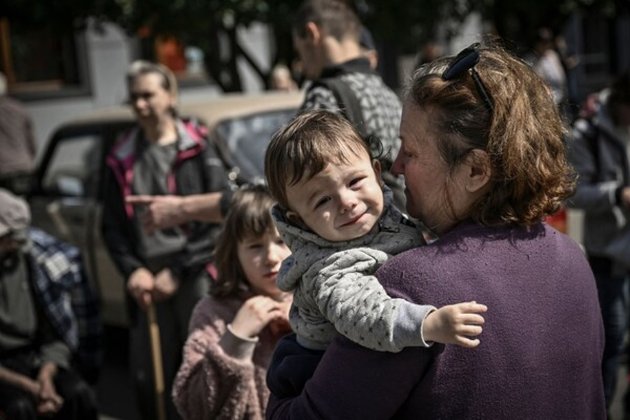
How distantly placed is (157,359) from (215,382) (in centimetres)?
131

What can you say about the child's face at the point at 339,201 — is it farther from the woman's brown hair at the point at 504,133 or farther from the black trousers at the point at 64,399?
the black trousers at the point at 64,399

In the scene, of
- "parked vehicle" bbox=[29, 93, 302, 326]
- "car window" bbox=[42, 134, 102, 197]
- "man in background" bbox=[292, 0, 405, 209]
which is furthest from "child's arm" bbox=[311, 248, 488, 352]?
"car window" bbox=[42, 134, 102, 197]

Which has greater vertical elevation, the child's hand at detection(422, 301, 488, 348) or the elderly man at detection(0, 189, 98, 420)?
the child's hand at detection(422, 301, 488, 348)

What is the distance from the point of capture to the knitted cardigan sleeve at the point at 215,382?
8.45ft

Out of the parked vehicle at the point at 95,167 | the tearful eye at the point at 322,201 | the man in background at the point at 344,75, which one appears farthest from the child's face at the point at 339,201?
the parked vehicle at the point at 95,167

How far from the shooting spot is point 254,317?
257 cm

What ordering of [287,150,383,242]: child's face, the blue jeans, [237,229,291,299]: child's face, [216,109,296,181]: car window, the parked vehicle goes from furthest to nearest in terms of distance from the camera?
the parked vehicle
[216,109,296,181]: car window
the blue jeans
[237,229,291,299]: child's face
[287,150,383,242]: child's face

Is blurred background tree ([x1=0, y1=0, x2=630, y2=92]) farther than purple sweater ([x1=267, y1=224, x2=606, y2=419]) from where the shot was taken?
Yes

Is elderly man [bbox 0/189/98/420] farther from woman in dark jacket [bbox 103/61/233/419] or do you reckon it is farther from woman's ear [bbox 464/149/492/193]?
woman's ear [bbox 464/149/492/193]

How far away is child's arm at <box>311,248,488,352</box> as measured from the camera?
5.25 ft

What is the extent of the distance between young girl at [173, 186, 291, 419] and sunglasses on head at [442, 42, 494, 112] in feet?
3.44

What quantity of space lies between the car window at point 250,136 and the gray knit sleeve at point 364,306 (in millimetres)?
2897

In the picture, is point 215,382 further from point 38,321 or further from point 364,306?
point 38,321

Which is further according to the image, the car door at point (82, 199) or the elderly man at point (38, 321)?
the car door at point (82, 199)
